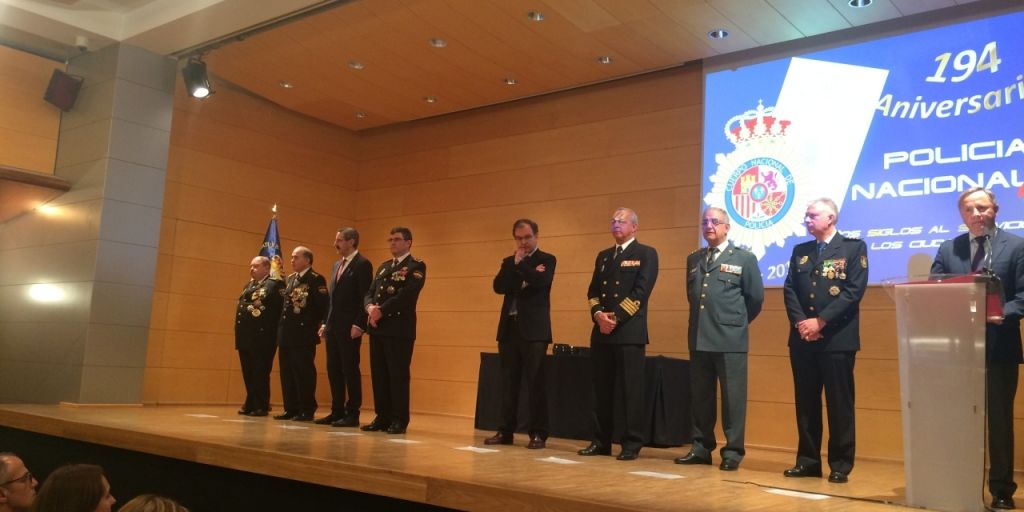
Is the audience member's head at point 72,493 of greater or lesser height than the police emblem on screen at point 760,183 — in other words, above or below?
below

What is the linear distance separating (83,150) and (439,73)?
9.98 ft

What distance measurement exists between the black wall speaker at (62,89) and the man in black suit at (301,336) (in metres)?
2.92

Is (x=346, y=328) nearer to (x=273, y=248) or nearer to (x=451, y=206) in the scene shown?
(x=273, y=248)

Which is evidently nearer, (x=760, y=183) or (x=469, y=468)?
(x=469, y=468)

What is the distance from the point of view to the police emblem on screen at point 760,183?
5.96 metres

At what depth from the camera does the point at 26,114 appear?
22.8 feet

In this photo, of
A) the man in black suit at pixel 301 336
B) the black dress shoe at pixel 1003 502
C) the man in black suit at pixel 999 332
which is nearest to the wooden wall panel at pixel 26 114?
the man in black suit at pixel 301 336

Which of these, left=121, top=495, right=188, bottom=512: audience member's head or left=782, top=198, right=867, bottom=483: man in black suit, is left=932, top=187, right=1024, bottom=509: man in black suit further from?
left=121, top=495, right=188, bottom=512: audience member's head

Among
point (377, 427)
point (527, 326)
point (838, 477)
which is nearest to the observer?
point (838, 477)

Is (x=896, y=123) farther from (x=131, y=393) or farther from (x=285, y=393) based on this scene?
(x=131, y=393)

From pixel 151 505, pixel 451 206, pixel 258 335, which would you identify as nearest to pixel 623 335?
pixel 151 505

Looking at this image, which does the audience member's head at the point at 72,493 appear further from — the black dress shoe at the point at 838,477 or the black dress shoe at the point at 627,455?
the black dress shoe at the point at 838,477

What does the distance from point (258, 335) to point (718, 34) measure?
13.1ft

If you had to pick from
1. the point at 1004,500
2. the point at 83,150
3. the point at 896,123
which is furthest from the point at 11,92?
the point at 1004,500
